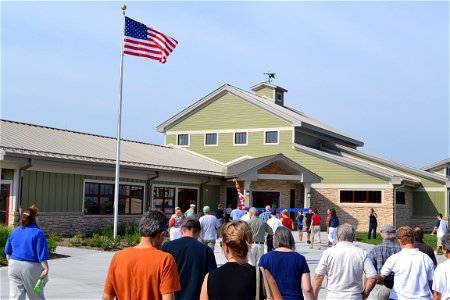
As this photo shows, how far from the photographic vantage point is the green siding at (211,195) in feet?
113

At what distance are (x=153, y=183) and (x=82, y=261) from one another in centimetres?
1372

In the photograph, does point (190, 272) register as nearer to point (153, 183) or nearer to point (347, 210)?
point (153, 183)

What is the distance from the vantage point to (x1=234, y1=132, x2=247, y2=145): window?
39.3 m

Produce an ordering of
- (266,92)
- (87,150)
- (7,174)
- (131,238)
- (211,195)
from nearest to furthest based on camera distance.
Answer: (131,238)
(7,174)
(87,150)
(211,195)
(266,92)

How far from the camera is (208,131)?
40.5m

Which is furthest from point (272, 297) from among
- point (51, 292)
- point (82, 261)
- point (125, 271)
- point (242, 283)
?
point (82, 261)

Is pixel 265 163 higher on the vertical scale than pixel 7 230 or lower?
higher

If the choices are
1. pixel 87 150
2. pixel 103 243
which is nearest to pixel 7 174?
pixel 103 243

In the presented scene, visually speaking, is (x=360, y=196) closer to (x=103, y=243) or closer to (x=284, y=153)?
(x=284, y=153)

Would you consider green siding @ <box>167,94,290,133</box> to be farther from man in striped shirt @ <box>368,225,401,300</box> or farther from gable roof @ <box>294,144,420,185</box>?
man in striped shirt @ <box>368,225,401,300</box>

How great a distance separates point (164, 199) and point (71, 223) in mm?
7130

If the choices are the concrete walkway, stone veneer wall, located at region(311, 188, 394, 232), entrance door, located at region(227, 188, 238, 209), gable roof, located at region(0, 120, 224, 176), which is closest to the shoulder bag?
the concrete walkway

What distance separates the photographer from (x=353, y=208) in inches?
1411

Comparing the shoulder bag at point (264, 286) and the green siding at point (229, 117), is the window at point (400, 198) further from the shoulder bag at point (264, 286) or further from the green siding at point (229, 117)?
the shoulder bag at point (264, 286)
